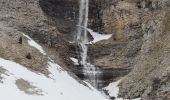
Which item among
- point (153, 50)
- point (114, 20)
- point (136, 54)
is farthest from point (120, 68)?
point (114, 20)

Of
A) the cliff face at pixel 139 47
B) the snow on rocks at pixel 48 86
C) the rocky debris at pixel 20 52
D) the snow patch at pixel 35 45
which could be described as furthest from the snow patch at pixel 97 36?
the snow on rocks at pixel 48 86

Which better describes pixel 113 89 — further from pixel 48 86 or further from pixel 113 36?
pixel 113 36

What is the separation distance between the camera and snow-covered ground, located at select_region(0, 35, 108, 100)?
28.8 meters

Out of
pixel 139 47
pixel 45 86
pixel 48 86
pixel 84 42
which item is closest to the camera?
pixel 45 86

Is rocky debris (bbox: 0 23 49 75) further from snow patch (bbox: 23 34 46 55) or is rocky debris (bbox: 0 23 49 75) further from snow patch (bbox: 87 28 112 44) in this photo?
snow patch (bbox: 87 28 112 44)

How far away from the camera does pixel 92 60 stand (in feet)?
147

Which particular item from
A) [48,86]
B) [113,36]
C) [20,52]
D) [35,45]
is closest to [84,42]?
[113,36]

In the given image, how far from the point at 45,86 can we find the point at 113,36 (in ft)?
58.8

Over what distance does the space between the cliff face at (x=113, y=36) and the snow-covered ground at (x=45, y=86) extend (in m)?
1.65

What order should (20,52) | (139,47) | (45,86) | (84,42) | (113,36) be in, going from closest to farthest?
(45,86) → (20,52) → (139,47) → (84,42) → (113,36)

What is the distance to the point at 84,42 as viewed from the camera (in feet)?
160

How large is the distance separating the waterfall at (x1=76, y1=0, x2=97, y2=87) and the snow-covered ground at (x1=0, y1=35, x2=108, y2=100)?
11.5 feet

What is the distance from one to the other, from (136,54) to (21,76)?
1445 cm

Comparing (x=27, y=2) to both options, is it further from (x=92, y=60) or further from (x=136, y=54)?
(x=136, y=54)
